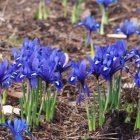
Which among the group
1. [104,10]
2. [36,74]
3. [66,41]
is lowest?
[36,74]

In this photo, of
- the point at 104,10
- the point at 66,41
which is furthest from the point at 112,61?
the point at 104,10

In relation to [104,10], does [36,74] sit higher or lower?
lower

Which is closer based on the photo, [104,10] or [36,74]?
[36,74]

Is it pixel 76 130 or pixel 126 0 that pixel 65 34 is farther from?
pixel 76 130

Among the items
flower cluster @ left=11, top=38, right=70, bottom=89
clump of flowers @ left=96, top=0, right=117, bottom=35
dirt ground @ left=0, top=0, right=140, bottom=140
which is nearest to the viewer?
flower cluster @ left=11, top=38, right=70, bottom=89

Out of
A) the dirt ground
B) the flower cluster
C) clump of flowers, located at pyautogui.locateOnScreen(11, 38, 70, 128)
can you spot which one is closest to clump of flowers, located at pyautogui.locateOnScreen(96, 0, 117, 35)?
the dirt ground

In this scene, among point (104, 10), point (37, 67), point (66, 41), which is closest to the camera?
point (37, 67)

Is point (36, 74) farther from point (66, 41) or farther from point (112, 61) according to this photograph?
point (66, 41)

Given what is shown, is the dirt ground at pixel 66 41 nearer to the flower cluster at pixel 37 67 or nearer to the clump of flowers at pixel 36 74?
the clump of flowers at pixel 36 74

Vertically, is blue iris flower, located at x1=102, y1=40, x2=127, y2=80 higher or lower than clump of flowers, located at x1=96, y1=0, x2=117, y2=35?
lower

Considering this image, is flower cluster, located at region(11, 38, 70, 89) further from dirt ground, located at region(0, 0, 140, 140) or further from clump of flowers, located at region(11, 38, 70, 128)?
dirt ground, located at region(0, 0, 140, 140)
